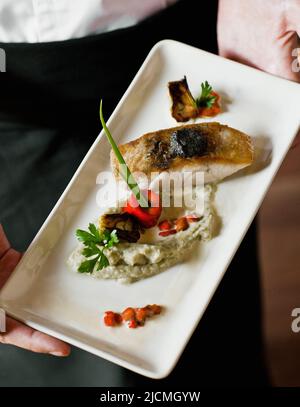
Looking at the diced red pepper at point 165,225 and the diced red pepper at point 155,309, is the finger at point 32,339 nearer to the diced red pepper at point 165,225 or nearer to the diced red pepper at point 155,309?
the diced red pepper at point 155,309

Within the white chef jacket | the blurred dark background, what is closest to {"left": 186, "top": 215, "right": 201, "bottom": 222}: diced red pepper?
the white chef jacket

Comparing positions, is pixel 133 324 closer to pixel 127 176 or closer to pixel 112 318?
pixel 112 318

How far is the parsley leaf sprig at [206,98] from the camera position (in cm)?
220

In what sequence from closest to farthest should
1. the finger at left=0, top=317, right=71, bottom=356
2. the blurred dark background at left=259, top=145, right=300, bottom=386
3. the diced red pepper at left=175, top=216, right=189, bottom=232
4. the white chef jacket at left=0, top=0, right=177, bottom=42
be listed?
1. the finger at left=0, top=317, right=71, bottom=356
2. the diced red pepper at left=175, top=216, right=189, bottom=232
3. the white chef jacket at left=0, top=0, right=177, bottom=42
4. the blurred dark background at left=259, top=145, right=300, bottom=386

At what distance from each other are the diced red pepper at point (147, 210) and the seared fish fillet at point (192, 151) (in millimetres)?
113

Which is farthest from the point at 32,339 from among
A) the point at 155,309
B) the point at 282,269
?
the point at 282,269

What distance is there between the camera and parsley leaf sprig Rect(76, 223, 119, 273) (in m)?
1.88

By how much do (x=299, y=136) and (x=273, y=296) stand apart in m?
1.21

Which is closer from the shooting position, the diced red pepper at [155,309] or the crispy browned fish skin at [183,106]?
the diced red pepper at [155,309]

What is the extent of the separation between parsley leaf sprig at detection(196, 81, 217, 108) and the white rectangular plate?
60 millimetres

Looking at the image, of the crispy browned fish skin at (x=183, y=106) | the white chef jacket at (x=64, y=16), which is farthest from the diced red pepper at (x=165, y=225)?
the white chef jacket at (x=64, y=16)

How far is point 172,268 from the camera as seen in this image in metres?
1.92

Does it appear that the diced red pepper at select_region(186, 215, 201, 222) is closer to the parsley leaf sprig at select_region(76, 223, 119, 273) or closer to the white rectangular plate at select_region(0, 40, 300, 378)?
the white rectangular plate at select_region(0, 40, 300, 378)

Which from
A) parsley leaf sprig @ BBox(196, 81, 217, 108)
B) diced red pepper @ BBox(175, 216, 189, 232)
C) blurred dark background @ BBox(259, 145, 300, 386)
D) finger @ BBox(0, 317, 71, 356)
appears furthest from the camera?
blurred dark background @ BBox(259, 145, 300, 386)
